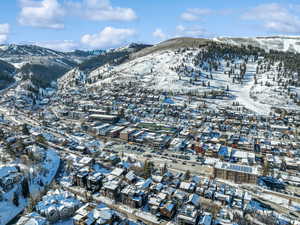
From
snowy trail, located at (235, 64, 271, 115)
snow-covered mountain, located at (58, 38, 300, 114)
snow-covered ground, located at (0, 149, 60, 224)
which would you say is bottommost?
snow-covered ground, located at (0, 149, 60, 224)

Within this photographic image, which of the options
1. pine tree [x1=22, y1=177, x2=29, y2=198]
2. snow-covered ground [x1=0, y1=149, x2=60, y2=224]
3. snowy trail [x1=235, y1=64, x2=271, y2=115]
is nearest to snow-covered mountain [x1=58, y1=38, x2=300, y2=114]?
snowy trail [x1=235, y1=64, x2=271, y2=115]

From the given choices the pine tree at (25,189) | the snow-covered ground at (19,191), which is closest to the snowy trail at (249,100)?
the snow-covered ground at (19,191)

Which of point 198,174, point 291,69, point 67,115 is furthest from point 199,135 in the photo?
point 291,69

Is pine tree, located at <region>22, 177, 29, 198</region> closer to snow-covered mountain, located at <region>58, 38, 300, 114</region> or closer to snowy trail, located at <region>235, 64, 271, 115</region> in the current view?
snowy trail, located at <region>235, 64, 271, 115</region>

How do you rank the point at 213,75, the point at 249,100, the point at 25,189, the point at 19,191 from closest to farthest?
the point at 25,189 → the point at 19,191 → the point at 249,100 → the point at 213,75

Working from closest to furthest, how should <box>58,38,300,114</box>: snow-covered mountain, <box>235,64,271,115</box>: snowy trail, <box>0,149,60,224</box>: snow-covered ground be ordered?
<box>0,149,60,224</box>: snow-covered ground, <box>235,64,271,115</box>: snowy trail, <box>58,38,300,114</box>: snow-covered mountain

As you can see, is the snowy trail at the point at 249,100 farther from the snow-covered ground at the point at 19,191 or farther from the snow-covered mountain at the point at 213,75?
the snow-covered ground at the point at 19,191

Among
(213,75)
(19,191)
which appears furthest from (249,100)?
(19,191)

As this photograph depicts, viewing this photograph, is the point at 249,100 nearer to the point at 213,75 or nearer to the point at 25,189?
the point at 213,75

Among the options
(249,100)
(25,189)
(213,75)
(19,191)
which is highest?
(213,75)

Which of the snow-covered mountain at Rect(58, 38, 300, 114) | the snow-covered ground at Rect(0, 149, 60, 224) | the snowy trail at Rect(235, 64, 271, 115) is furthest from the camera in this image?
the snow-covered mountain at Rect(58, 38, 300, 114)
